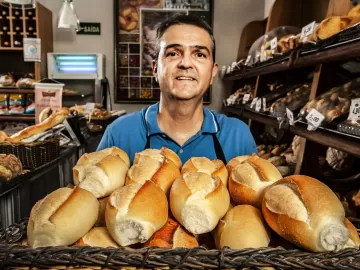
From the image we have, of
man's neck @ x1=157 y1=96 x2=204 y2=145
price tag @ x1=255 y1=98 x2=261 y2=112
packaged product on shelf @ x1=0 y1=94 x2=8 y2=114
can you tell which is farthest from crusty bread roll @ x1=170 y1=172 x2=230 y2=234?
packaged product on shelf @ x1=0 y1=94 x2=8 y2=114

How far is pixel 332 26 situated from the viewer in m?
1.55

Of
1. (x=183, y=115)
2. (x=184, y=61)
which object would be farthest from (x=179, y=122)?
(x=184, y=61)

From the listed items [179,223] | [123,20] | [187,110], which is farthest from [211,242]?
[123,20]

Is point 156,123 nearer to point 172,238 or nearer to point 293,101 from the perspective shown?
point 172,238

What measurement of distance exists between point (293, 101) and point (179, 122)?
1.00m

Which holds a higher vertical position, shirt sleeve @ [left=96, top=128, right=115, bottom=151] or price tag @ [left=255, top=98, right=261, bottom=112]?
price tag @ [left=255, top=98, right=261, bottom=112]

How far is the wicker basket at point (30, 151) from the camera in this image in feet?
A: 6.50

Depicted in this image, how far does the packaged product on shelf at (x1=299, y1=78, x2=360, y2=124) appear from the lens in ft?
5.05

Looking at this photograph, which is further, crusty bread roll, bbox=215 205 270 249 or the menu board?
the menu board

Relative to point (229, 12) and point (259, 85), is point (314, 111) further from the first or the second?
point (229, 12)

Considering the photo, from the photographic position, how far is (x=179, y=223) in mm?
673

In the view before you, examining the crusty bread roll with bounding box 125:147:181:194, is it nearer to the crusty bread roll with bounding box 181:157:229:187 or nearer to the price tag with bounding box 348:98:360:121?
the crusty bread roll with bounding box 181:157:229:187

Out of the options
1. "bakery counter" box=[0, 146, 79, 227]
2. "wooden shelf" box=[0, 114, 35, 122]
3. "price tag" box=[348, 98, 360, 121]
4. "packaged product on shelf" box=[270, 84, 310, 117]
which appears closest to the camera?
"price tag" box=[348, 98, 360, 121]

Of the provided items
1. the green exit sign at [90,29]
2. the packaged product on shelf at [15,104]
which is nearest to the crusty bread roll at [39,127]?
the packaged product on shelf at [15,104]
